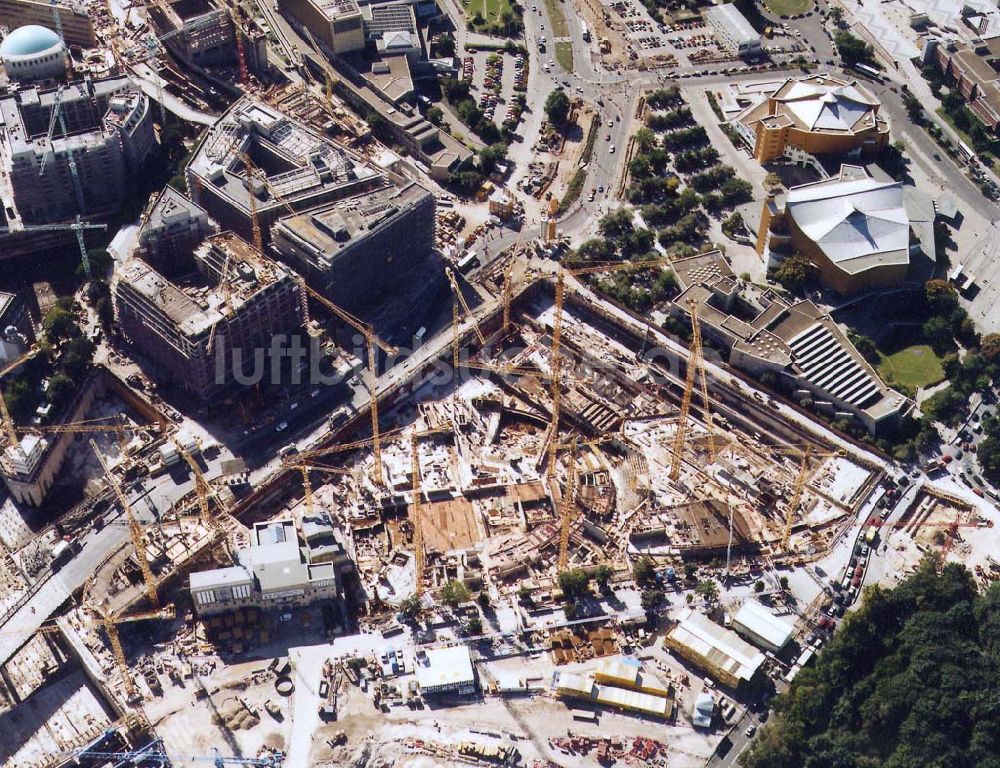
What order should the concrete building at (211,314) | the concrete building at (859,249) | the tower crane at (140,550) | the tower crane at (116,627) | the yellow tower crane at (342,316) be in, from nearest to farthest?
the tower crane at (116,627)
the tower crane at (140,550)
the concrete building at (211,314)
the yellow tower crane at (342,316)
the concrete building at (859,249)

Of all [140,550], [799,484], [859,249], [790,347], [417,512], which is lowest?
[799,484]

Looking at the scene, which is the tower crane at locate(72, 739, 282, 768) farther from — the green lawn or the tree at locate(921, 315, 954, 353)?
the tree at locate(921, 315, 954, 353)

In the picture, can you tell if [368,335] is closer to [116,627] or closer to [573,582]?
[573,582]

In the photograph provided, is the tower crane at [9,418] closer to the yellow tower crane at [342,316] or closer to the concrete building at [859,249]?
the yellow tower crane at [342,316]

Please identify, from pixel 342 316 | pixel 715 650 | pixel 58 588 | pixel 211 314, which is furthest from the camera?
pixel 342 316

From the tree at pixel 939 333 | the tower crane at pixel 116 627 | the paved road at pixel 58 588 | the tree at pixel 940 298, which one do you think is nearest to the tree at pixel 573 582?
the tower crane at pixel 116 627

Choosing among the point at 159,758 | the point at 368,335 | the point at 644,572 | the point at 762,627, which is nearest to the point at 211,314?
the point at 368,335
